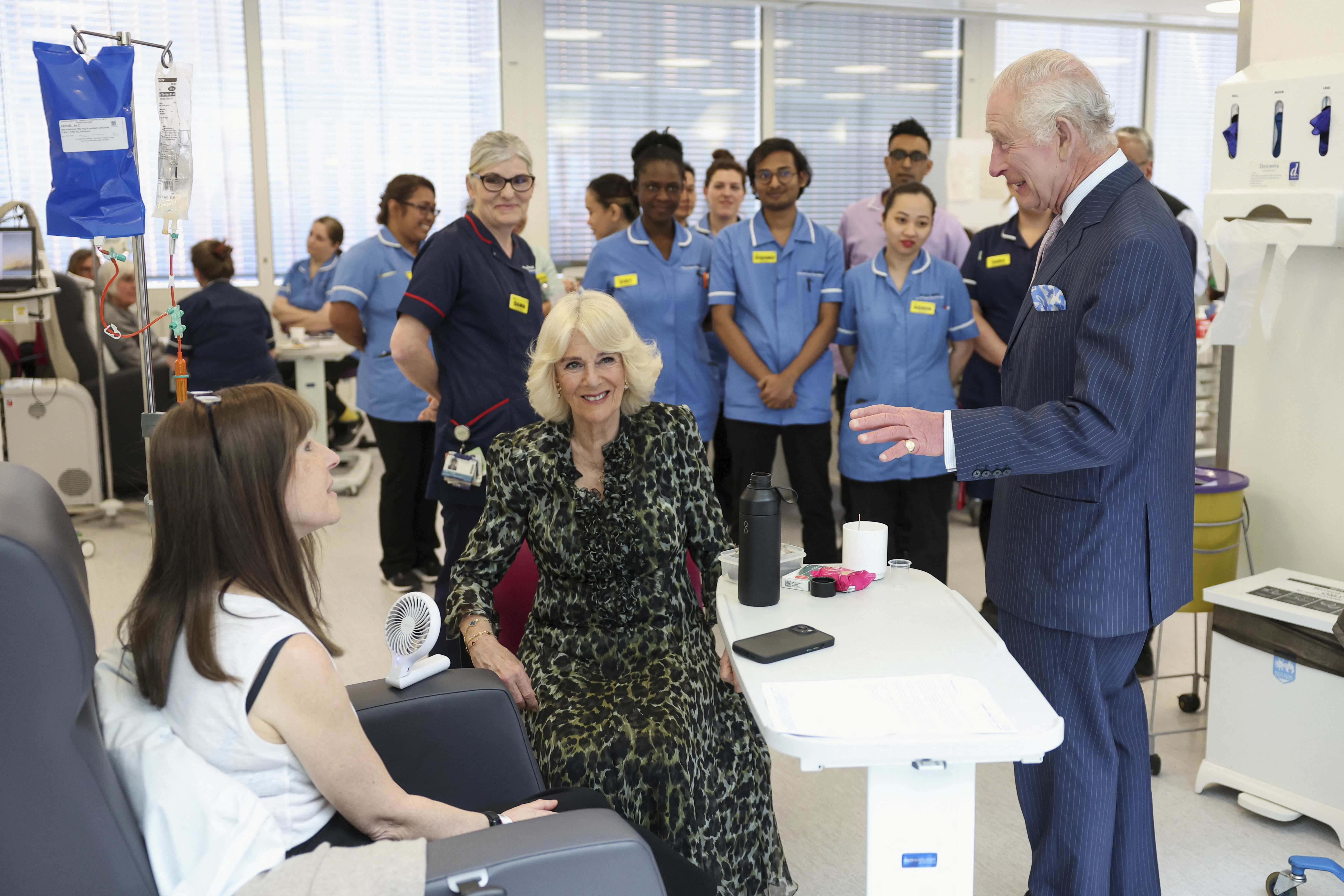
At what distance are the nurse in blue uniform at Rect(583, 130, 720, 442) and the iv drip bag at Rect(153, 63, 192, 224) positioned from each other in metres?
1.52

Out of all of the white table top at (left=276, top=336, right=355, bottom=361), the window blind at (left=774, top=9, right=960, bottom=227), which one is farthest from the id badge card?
the window blind at (left=774, top=9, right=960, bottom=227)

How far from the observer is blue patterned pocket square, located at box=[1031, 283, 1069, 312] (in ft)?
5.94

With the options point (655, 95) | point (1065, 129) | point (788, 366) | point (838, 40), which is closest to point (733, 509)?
point (788, 366)

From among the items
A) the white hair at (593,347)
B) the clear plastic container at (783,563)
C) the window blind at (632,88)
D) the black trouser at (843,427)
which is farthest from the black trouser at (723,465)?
the window blind at (632,88)

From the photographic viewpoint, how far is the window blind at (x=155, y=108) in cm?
696

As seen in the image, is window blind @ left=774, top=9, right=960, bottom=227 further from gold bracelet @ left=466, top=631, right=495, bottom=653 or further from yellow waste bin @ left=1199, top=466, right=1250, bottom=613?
gold bracelet @ left=466, top=631, right=495, bottom=653

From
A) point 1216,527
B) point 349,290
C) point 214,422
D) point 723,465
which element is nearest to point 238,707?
point 214,422

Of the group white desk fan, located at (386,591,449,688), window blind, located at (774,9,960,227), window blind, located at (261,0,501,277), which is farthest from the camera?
window blind, located at (774,9,960,227)

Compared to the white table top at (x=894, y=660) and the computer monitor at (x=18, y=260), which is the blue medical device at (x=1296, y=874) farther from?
the computer monitor at (x=18, y=260)

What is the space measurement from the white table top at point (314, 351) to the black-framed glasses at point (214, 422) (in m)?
4.61

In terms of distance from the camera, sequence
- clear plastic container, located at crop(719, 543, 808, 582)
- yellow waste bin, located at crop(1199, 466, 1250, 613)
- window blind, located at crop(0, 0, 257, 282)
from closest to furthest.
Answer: clear plastic container, located at crop(719, 543, 808, 582) < yellow waste bin, located at crop(1199, 466, 1250, 613) < window blind, located at crop(0, 0, 257, 282)

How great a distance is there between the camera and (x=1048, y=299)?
6.03 feet

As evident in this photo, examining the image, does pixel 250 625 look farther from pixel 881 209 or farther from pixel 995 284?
pixel 881 209

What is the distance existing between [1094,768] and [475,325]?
191 centimetres
